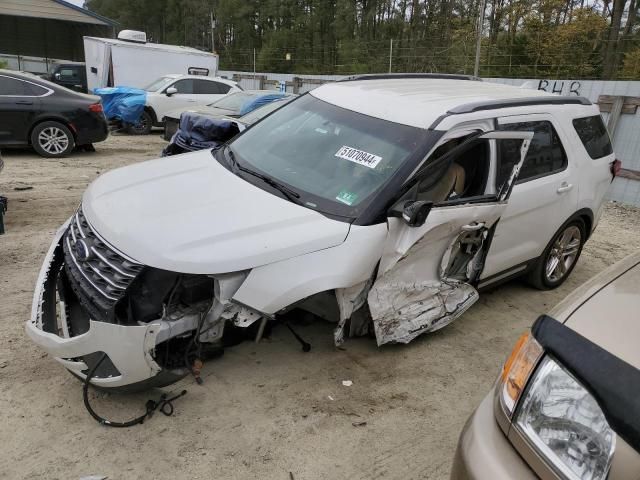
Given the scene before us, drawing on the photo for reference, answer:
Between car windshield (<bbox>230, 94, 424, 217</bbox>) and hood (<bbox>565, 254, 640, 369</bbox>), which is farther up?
car windshield (<bbox>230, 94, 424, 217</bbox>)

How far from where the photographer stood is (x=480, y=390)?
3.19 meters

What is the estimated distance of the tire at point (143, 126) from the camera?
12355mm

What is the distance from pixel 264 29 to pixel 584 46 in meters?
33.4

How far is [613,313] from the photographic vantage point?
5.26 feet

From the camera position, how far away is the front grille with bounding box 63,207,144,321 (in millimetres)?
2459

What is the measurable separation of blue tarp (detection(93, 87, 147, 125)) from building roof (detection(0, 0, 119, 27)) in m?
20.2

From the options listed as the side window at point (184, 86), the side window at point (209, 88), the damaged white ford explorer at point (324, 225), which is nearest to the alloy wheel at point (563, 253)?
the damaged white ford explorer at point (324, 225)

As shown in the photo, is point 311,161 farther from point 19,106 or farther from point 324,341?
point 19,106

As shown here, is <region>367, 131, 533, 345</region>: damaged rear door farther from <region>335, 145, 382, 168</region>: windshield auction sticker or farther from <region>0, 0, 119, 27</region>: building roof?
<region>0, 0, 119, 27</region>: building roof

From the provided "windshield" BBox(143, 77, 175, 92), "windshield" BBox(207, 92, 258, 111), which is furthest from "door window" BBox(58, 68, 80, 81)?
"windshield" BBox(207, 92, 258, 111)

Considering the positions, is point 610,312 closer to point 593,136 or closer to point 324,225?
point 324,225

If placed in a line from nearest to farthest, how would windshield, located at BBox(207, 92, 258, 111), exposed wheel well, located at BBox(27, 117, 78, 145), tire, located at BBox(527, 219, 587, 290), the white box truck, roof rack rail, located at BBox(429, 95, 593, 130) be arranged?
roof rack rail, located at BBox(429, 95, 593, 130), tire, located at BBox(527, 219, 587, 290), exposed wheel well, located at BBox(27, 117, 78, 145), windshield, located at BBox(207, 92, 258, 111), the white box truck

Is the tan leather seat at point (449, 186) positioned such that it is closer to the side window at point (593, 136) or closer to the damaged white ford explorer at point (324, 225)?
the damaged white ford explorer at point (324, 225)

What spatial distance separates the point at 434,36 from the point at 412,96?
1071 inches
